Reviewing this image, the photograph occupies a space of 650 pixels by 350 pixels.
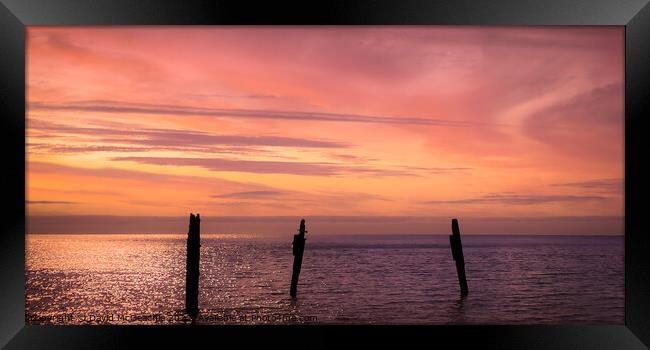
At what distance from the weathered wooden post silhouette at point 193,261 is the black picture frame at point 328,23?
171 inches

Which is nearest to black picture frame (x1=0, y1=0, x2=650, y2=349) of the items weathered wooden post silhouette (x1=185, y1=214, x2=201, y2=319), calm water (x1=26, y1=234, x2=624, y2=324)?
weathered wooden post silhouette (x1=185, y1=214, x2=201, y2=319)

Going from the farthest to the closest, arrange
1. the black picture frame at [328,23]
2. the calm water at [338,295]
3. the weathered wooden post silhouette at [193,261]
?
1. the calm water at [338,295]
2. the weathered wooden post silhouette at [193,261]
3. the black picture frame at [328,23]

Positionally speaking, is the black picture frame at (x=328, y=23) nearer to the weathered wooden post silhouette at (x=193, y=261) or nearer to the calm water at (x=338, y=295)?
the weathered wooden post silhouette at (x=193, y=261)

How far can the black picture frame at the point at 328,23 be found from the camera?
17.0 ft

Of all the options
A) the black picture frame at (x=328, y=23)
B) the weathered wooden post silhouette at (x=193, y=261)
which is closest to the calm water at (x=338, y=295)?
the weathered wooden post silhouette at (x=193, y=261)

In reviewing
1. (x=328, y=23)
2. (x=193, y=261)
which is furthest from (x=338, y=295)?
(x=328, y=23)

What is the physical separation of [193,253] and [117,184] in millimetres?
21854

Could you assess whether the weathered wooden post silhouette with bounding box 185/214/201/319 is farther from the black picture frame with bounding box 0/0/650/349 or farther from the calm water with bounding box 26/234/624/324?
the black picture frame with bounding box 0/0/650/349

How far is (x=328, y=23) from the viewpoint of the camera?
520 cm

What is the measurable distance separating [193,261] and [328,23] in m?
5.87

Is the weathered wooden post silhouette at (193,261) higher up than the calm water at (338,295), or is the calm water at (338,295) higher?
the weathered wooden post silhouette at (193,261)

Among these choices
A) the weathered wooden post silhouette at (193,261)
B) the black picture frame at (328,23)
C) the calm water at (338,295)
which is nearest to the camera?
the black picture frame at (328,23)

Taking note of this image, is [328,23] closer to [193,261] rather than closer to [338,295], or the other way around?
[193,261]

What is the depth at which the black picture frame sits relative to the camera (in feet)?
17.0
